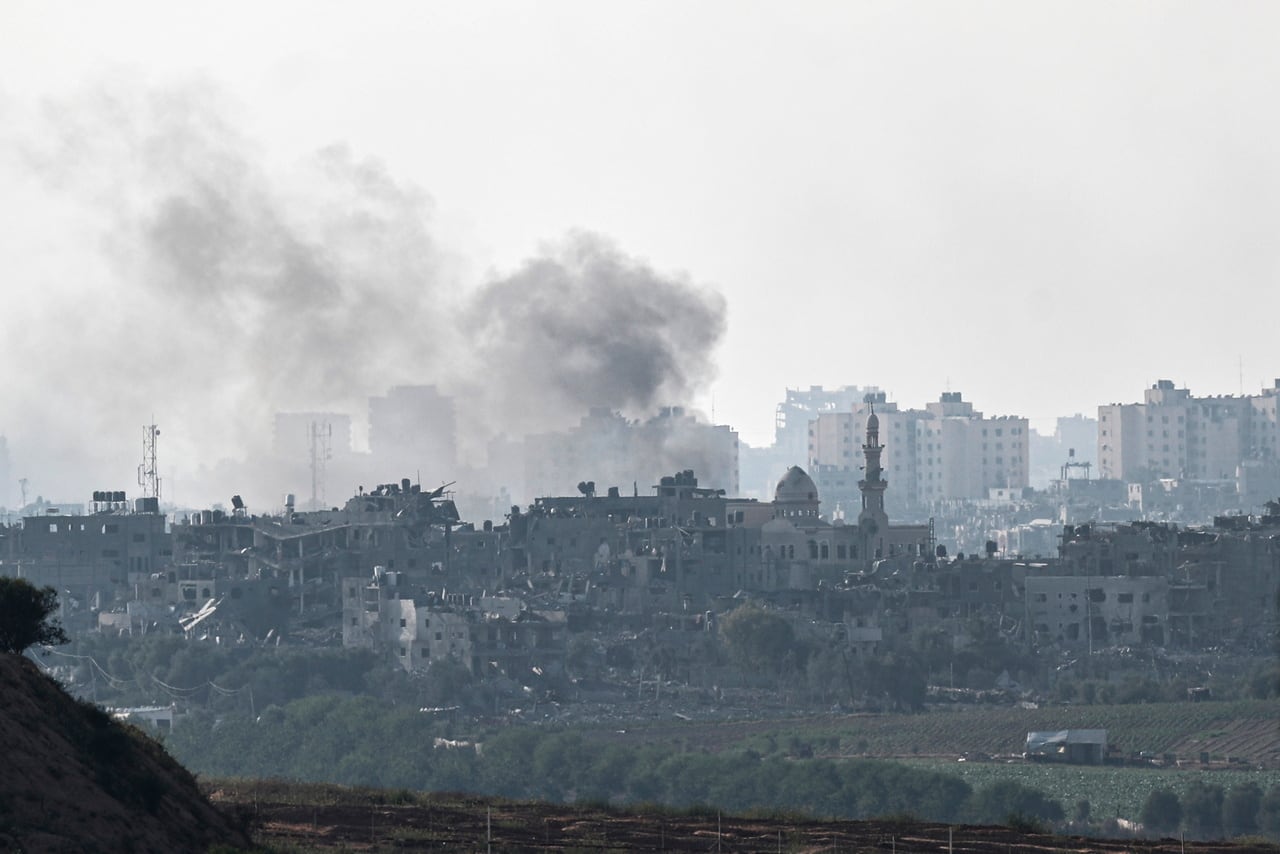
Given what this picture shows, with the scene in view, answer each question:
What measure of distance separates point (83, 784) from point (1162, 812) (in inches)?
1851

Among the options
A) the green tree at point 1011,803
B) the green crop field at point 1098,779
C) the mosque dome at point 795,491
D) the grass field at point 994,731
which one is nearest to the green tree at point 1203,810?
the green crop field at point 1098,779

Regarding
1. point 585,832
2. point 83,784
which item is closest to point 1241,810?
point 585,832

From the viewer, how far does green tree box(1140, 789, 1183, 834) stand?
261ft

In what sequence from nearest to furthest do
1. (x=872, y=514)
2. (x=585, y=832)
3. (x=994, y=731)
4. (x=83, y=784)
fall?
(x=83, y=784) → (x=585, y=832) → (x=994, y=731) → (x=872, y=514)

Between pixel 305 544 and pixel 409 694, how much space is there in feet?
89.5

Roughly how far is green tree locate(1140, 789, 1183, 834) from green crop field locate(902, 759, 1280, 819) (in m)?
0.47

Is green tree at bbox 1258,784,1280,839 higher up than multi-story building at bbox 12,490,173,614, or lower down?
lower down

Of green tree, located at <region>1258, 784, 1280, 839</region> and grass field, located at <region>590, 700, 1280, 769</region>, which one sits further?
grass field, located at <region>590, 700, 1280, 769</region>

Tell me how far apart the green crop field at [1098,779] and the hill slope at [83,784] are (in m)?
44.1

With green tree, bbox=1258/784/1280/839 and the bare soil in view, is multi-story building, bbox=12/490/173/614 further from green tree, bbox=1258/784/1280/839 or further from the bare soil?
the bare soil

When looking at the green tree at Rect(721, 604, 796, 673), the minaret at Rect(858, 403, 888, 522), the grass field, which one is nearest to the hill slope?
the grass field

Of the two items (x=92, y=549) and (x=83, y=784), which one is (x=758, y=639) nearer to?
(x=92, y=549)

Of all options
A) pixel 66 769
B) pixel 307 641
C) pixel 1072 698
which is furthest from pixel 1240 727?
pixel 66 769

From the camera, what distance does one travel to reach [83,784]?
39.1m
